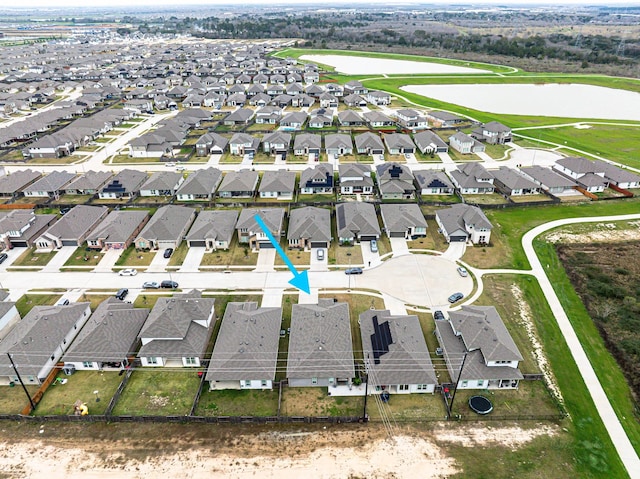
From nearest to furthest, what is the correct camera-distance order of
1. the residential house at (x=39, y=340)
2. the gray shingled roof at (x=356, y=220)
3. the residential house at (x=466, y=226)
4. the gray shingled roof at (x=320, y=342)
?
the gray shingled roof at (x=320, y=342)
the residential house at (x=39, y=340)
the residential house at (x=466, y=226)
the gray shingled roof at (x=356, y=220)

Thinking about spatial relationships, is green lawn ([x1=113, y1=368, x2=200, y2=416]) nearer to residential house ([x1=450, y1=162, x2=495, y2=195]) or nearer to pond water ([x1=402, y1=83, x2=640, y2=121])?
residential house ([x1=450, y1=162, x2=495, y2=195])

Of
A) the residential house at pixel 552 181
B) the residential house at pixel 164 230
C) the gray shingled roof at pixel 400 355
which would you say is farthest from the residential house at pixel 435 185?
the residential house at pixel 164 230

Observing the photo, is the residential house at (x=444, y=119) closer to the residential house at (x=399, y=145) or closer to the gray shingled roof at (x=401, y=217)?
the residential house at (x=399, y=145)

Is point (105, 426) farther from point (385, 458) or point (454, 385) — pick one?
point (454, 385)

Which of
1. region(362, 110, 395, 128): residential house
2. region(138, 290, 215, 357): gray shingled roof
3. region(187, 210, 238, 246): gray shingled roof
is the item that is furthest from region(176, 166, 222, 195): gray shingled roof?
region(362, 110, 395, 128): residential house

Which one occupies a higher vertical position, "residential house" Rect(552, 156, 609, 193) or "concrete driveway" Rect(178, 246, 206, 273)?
"residential house" Rect(552, 156, 609, 193)
